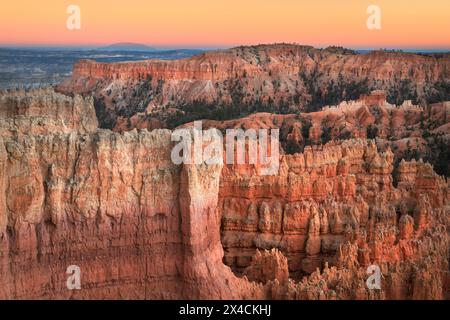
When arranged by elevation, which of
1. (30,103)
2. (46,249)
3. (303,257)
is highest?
(30,103)

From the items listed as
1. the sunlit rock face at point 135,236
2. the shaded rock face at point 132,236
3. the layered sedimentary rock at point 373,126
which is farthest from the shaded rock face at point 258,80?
the shaded rock face at point 132,236

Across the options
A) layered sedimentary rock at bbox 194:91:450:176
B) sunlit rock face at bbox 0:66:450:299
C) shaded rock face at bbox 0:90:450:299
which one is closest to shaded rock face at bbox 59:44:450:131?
layered sedimentary rock at bbox 194:91:450:176

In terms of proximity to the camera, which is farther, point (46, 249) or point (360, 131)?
point (360, 131)

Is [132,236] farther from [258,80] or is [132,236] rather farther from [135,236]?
[258,80]

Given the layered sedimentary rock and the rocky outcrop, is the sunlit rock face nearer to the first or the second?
the rocky outcrop

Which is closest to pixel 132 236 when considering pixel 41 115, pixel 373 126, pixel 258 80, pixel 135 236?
pixel 135 236

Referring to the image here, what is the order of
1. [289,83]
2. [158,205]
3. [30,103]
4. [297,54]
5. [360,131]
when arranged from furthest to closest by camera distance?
[297,54] → [289,83] → [360,131] → [30,103] → [158,205]
